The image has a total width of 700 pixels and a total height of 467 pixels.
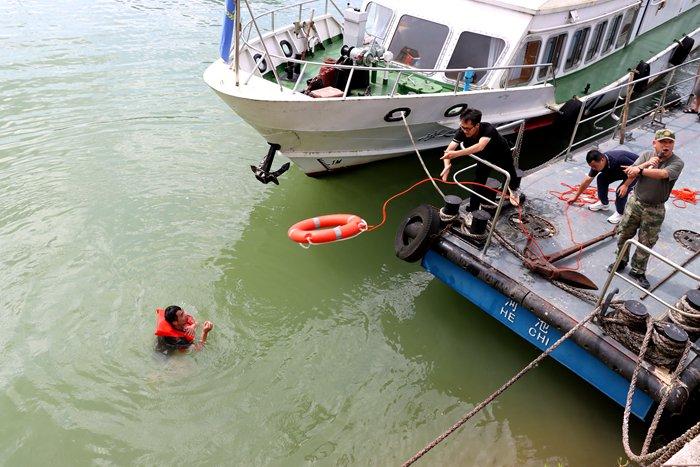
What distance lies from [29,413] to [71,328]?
3.82ft

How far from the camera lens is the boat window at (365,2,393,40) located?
9.68 meters

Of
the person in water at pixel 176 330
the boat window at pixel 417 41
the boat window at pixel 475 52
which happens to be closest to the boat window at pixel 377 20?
the boat window at pixel 417 41

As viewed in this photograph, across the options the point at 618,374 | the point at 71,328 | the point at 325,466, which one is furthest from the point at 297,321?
the point at 618,374

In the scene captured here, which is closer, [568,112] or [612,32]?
[568,112]

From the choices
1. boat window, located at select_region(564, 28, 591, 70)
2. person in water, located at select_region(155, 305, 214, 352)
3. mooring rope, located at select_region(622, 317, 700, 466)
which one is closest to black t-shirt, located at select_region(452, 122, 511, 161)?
mooring rope, located at select_region(622, 317, 700, 466)

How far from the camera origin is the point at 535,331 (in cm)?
563

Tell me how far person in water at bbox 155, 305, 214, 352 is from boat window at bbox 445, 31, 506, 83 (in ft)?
19.6

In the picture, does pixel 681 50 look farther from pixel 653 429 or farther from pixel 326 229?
pixel 653 429

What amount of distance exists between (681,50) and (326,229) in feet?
37.5

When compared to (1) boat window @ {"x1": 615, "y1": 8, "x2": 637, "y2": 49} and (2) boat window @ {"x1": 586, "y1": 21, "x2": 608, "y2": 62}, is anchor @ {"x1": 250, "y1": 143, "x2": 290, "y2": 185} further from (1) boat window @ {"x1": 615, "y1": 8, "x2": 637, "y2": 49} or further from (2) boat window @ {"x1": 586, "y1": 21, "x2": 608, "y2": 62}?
(1) boat window @ {"x1": 615, "y1": 8, "x2": 637, "y2": 49}

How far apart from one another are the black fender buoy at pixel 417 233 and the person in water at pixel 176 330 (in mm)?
2524

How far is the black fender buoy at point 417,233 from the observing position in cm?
611

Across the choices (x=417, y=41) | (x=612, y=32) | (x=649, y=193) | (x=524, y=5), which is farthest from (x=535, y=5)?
(x=649, y=193)

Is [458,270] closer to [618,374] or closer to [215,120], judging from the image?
[618,374]
